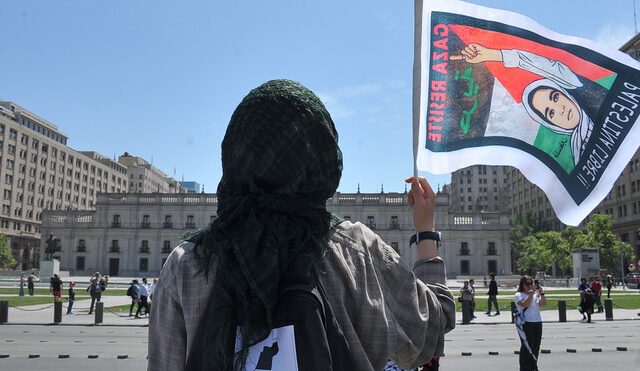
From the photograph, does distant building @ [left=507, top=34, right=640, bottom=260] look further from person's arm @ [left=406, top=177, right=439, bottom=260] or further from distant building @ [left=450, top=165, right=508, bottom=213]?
person's arm @ [left=406, top=177, right=439, bottom=260]

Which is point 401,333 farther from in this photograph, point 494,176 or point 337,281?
point 494,176

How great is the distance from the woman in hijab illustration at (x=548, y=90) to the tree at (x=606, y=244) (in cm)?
6275

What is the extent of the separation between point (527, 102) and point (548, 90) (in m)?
0.28

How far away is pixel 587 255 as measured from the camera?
4409cm

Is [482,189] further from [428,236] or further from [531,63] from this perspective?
[428,236]

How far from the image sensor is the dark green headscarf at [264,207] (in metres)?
1.47

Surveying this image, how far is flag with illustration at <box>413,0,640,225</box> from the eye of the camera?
183 inches

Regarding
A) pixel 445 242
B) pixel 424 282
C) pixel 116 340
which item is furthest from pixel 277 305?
pixel 445 242

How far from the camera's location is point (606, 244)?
6138cm

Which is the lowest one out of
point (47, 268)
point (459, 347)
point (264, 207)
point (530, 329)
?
point (459, 347)

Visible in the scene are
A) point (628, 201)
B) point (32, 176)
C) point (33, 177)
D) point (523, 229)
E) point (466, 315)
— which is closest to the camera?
point (466, 315)

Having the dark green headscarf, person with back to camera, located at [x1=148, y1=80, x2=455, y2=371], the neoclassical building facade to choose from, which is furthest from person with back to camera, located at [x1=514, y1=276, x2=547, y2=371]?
the neoclassical building facade

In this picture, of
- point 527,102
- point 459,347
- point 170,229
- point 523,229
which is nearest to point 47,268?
point 170,229

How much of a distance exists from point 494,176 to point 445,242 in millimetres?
71944
